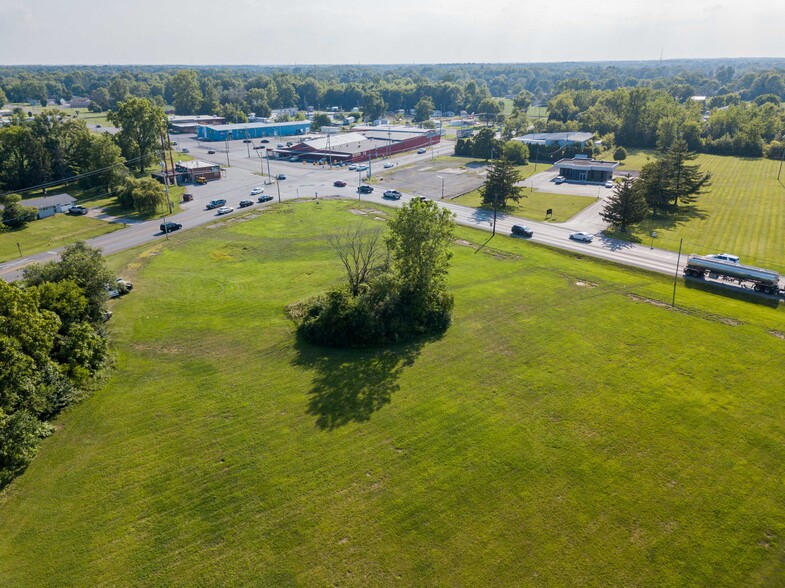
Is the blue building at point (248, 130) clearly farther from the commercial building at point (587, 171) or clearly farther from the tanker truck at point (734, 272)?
the tanker truck at point (734, 272)

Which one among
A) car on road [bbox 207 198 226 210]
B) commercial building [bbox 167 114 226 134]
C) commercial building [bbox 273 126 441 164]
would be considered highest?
commercial building [bbox 167 114 226 134]

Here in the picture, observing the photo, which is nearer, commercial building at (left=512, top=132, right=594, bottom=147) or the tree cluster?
the tree cluster

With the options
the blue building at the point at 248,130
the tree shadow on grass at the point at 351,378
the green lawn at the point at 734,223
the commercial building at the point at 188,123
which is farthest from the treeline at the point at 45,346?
the commercial building at the point at 188,123

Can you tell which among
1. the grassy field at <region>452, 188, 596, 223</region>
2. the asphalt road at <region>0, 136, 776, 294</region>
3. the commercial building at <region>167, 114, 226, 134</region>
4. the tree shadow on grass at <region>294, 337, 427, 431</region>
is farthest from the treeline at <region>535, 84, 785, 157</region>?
the tree shadow on grass at <region>294, 337, 427, 431</region>

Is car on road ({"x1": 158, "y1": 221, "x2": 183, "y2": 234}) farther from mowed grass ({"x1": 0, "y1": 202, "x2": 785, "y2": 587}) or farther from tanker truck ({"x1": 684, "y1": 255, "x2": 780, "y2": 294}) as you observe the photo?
tanker truck ({"x1": 684, "y1": 255, "x2": 780, "y2": 294})

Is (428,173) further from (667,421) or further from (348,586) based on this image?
(348,586)

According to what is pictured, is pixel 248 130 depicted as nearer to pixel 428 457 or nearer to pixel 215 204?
pixel 215 204

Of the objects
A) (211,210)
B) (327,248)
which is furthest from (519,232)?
(211,210)
